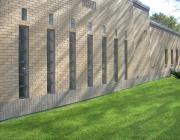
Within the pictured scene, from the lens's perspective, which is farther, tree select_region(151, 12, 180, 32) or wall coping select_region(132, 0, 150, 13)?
tree select_region(151, 12, 180, 32)

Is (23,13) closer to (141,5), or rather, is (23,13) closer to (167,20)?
(141,5)

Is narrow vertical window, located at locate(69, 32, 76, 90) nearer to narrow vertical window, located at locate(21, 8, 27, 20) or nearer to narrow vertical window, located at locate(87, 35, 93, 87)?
narrow vertical window, located at locate(87, 35, 93, 87)

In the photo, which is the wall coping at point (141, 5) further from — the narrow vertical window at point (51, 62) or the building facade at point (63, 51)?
the narrow vertical window at point (51, 62)

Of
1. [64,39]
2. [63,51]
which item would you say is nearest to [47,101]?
[63,51]

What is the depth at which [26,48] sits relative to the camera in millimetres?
11570

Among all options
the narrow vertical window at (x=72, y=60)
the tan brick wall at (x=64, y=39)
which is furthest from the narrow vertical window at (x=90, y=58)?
the narrow vertical window at (x=72, y=60)

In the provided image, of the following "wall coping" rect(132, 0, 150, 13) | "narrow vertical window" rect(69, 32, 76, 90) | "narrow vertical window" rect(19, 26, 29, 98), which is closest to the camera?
"narrow vertical window" rect(19, 26, 29, 98)

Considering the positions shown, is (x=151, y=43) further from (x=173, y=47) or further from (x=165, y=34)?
(x=173, y=47)

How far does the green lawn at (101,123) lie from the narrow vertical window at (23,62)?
0.89 meters

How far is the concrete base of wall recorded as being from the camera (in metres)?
10.6

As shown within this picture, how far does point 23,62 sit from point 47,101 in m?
1.83

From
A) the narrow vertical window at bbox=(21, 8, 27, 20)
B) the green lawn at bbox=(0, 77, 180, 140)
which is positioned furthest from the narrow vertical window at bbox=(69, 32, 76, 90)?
the narrow vertical window at bbox=(21, 8, 27, 20)

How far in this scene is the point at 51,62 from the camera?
13195 mm

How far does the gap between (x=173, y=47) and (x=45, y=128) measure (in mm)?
31790
